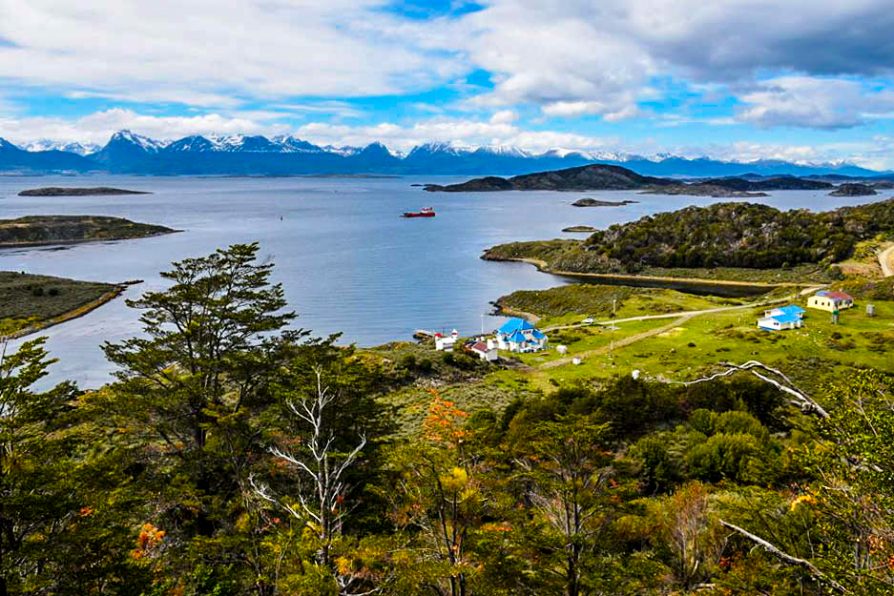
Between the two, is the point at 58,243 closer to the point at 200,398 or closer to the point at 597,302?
the point at 597,302

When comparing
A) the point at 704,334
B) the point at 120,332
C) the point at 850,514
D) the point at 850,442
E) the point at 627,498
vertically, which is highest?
the point at 850,442

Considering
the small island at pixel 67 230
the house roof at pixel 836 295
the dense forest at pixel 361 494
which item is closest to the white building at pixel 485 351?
the dense forest at pixel 361 494

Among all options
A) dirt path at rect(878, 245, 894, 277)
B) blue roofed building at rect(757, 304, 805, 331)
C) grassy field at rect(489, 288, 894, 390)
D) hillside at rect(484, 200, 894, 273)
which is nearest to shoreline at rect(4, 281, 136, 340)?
grassy field at rect(489, 288, 894, 390)

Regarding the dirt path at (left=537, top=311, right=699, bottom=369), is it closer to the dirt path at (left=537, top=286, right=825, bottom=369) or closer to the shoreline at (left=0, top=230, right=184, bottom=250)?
the dirt path at (left=537, top=286, right=825, bottom=369)

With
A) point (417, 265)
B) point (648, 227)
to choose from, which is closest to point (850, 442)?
point (417, 265)

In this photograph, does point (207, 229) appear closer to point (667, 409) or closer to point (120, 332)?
point (120, 332)

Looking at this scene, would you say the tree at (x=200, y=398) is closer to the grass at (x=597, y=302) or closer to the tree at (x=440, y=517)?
the tree at (x=440, y=517)

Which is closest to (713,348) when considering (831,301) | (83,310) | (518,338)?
(518,338)
